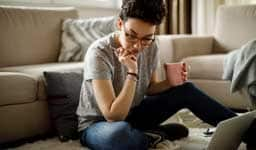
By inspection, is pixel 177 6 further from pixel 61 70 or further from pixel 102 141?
pixel 102 141

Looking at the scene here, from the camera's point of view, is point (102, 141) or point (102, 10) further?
point (102, 10)

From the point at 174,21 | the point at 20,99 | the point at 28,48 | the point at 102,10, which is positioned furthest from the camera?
the point at 174,21

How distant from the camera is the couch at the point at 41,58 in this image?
1.79 m

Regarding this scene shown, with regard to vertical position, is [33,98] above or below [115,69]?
below

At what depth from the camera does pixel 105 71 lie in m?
1.45

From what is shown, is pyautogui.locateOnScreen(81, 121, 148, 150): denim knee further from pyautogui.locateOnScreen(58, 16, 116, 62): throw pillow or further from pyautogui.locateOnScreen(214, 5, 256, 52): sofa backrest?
pyautogui.locateOnScreen(214, 5, 256, 52): sofa backrest

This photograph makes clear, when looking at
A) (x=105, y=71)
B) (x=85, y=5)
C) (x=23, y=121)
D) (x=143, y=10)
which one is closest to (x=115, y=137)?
(x=105, y=71)

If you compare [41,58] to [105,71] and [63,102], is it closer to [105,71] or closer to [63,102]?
[63,102]

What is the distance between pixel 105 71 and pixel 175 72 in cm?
30

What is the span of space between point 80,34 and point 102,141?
4.04ft

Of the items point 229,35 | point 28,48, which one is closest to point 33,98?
point 28,48

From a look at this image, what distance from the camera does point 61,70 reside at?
6.41ft

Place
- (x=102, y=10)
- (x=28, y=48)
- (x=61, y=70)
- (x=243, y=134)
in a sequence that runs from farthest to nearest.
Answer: (x=102, y=10) → (x=28, y=48) → (x=61, y=70) → (x=243, y=134)

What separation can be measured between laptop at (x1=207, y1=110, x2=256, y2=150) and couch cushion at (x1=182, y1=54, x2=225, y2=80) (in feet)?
4.02
